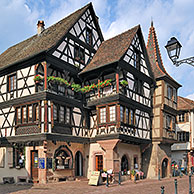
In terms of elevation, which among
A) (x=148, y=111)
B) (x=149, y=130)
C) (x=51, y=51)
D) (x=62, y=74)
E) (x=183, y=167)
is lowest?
(x=183, y=167)

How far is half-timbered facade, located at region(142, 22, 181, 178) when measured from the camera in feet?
75.2

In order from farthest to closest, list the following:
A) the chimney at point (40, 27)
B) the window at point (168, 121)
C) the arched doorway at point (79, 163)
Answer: the chimney at point (40, 27) < the window at point (168, 121) < the arched doorway at point (79, 163)

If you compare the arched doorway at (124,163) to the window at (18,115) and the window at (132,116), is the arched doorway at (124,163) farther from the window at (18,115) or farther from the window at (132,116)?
the window at (18,115)

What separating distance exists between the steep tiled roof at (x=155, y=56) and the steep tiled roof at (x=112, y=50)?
421 centimetres

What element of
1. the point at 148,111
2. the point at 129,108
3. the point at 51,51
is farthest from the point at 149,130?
the point at 51,51

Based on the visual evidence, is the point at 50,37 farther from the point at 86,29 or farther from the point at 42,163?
the point at 42,163

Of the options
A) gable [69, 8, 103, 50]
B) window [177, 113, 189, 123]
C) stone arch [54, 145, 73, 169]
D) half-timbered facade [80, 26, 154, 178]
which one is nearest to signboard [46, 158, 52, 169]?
stone arch [54, 145, 73, 169]

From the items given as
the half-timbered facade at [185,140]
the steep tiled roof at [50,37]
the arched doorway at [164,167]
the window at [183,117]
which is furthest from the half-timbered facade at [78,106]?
the window at [183,117]

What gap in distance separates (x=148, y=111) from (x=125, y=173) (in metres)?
5.67

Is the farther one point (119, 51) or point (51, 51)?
point (119, 51)

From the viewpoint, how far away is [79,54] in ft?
71.4

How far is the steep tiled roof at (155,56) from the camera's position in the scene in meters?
24.6

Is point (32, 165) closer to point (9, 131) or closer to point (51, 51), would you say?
point (9, 131)

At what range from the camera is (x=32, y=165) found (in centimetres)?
1895
